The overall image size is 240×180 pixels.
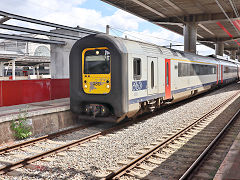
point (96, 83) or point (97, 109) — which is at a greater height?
point (96, 83)

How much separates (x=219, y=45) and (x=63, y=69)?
33188mm

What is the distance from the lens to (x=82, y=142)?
7629mm

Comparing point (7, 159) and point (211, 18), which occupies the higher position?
point (211, 18)

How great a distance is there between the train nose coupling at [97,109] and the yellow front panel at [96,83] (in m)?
0.50

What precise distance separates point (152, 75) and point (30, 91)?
560 centimetres

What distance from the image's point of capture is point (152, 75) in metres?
10.6

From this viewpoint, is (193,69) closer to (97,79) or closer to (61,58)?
(97,79)

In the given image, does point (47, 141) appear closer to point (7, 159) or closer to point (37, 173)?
point (7, 159)

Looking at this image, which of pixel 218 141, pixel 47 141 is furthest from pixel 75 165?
pixel 218 141

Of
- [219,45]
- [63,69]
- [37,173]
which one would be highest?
[219,45]

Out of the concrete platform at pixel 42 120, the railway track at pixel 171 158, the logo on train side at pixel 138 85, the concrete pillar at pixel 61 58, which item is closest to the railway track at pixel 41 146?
the concrete platform at pixel 42 120

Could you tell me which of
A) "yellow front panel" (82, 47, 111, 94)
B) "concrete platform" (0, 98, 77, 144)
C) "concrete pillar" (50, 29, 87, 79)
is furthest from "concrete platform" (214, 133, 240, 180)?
"concrete pillar" (50, 29, 87, 79)

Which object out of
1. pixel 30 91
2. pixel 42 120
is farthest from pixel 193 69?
pixel 42 120

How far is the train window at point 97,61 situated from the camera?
30.0ft
